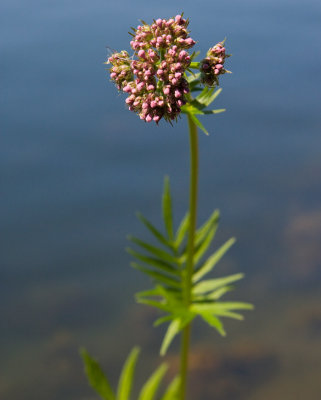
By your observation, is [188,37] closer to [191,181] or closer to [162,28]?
[162,28]

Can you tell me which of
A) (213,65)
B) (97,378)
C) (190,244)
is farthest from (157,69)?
(97,378)

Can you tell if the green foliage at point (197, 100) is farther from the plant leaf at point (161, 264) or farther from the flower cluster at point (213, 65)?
the plant leaf at point (161, 264)

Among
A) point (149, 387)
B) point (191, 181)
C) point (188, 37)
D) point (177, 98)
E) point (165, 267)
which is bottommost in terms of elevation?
point (149, 387)

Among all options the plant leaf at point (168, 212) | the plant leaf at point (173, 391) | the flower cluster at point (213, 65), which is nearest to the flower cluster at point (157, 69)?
the flower cluster at point (213, 65)

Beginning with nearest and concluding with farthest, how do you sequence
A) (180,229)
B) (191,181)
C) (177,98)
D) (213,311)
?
(177,98)
(191,181)
(213,311)
(180,229)

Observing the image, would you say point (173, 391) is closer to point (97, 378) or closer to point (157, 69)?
point (97, 378)

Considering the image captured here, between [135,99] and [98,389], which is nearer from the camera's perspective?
[135,99]

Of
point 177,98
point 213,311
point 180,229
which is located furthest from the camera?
point 180,229

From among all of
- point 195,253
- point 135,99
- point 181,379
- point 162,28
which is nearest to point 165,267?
point 195,253
